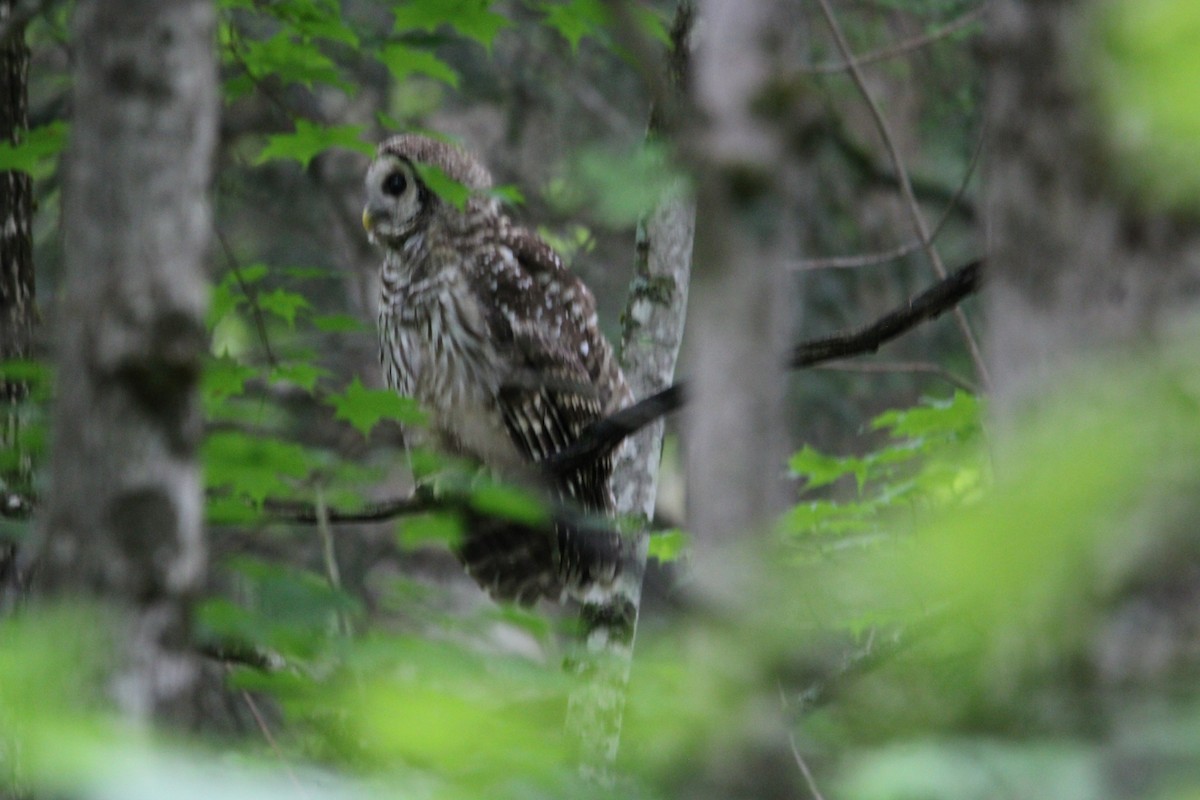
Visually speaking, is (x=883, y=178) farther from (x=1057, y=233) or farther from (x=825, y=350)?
(x=1057, y=233)

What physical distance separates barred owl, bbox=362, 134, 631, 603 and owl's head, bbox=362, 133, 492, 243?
12mm

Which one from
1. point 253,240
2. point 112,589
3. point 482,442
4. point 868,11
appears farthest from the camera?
point 253,240

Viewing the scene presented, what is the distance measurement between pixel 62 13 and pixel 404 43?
121 inches

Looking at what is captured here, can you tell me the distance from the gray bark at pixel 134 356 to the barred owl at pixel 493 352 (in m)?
3.48

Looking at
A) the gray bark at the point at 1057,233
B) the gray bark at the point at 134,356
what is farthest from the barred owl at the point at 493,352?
the gray bark at the point at 134,356

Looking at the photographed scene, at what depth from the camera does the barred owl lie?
5.59 metres

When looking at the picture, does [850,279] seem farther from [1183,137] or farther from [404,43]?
[1183,137]

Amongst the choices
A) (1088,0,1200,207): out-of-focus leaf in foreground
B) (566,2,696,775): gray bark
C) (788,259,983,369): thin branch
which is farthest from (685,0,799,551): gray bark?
(566,2,696,775): gray bark

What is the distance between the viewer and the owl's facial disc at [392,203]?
230 inches

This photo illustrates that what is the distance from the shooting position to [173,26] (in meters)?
2.04

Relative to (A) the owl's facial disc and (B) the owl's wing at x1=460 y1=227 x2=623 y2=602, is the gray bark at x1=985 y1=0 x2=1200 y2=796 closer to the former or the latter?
(B) the owl's wing at x1=460 y1=227 x2=623 y2=602

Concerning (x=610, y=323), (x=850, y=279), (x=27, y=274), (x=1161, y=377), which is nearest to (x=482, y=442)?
(x=27, y=274)

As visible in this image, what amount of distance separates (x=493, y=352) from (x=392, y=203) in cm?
83

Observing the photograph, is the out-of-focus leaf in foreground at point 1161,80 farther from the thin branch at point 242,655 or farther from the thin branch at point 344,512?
the thin branch at point 242,655
